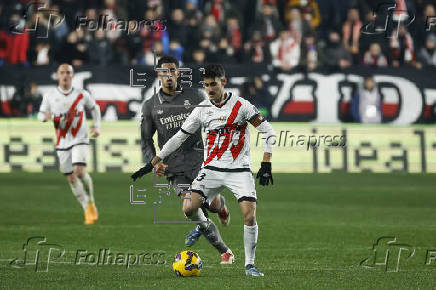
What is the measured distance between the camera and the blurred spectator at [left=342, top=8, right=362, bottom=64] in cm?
2431

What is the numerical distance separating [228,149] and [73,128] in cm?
625

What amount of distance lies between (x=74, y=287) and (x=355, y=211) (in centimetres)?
847

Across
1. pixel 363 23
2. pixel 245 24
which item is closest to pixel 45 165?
pixel 245 24

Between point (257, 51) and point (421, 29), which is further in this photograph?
point (421, 29)

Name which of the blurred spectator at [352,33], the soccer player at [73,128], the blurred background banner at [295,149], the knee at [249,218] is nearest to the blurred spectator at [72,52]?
the blurred background banner at [295,149]

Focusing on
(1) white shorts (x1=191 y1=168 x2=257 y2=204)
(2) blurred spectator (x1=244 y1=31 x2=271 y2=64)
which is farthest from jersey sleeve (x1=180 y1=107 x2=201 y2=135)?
(2) blurred spectator (x1=244 y1=31 x2=271 y2=64)

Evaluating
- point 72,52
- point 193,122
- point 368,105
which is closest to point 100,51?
point 72,52

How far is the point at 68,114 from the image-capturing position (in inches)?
614

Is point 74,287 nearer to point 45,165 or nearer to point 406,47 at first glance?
point 45,165

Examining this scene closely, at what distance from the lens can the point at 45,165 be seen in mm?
22266

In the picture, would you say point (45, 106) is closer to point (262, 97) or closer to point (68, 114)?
point (68, 114)

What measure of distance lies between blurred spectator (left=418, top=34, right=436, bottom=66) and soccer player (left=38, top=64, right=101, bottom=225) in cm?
1121

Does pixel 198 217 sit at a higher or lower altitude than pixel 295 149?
higher

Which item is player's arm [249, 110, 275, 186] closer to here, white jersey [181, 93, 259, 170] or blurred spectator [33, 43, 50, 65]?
white jersey [181, 93, 259, 170]
